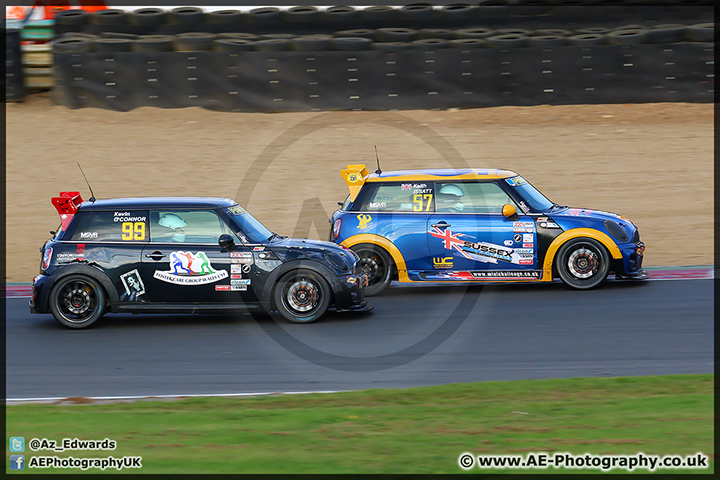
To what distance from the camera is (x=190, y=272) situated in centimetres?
998

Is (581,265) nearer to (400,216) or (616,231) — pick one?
(616,231)

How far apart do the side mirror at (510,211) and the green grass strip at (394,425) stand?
4.26m

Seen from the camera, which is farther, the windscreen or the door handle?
the windscreen

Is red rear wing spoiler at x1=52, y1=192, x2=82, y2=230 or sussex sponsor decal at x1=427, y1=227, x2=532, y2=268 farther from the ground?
red rear wing spoiler at x1=52, y1=192, x2=82, y2=230

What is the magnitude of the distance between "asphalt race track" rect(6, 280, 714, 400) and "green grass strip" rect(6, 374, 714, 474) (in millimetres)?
608

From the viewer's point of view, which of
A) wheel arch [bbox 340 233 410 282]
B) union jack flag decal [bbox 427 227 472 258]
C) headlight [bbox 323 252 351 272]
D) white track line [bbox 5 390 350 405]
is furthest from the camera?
wheel arch [bbox 340 233 410 282]

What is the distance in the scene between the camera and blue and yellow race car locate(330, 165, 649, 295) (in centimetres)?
1139

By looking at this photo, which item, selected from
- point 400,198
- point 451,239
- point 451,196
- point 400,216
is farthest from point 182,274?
point 451,196

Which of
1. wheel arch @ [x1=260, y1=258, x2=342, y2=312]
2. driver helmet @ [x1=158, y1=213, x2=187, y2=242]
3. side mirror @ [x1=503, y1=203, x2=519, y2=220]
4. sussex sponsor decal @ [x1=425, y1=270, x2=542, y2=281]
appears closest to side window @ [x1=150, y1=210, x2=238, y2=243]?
driver helmet @ [x1=158, y1=213, x2=187, y2=242]

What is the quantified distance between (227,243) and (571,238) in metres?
4.63

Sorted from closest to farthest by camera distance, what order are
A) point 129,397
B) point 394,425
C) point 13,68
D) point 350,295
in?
point 394,425
point 129,397
point 350,295
point 13,68

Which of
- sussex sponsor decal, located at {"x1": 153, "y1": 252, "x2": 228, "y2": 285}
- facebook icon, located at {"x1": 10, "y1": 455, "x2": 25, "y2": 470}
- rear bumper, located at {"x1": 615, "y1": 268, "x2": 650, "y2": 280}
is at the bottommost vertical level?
facebook icon, located at {"x1": 10, "y1": 455, "x2": 25, "y2": 470}

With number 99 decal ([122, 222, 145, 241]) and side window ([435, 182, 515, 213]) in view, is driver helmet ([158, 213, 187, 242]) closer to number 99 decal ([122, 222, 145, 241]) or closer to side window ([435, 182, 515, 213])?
number 99 decal ([122, 222, 145, 241])

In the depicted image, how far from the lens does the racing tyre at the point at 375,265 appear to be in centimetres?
1180
